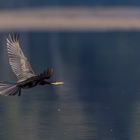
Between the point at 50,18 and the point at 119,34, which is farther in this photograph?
the point at 50,18

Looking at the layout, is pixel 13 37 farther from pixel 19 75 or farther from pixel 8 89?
pixel 8 89

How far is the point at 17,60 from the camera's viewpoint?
1008 cm

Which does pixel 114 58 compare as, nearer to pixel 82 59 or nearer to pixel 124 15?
pixel 82 59

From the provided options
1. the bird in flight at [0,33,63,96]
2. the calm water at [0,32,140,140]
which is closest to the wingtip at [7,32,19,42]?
the bird in flight at [0,33,63,96]

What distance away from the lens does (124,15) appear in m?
34.5

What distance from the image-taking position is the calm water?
12148 mm

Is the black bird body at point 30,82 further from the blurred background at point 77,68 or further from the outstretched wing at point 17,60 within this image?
the blurred background at point 77,68

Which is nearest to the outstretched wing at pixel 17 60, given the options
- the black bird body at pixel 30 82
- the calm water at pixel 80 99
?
the black bird body at pixel 30 82

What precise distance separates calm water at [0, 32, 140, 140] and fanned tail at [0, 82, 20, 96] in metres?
2.01

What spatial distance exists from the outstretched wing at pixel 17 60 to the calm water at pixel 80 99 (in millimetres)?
1533

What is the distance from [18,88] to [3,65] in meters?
12.4

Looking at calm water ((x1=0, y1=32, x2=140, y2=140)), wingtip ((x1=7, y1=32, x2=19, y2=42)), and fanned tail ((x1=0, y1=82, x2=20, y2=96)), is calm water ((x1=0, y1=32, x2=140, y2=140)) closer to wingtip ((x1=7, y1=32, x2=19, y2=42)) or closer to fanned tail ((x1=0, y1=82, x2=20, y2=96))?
wingtip ((x1=7, y1=32, x2=19, y2=42))

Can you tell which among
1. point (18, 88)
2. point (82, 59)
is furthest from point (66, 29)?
point (18, 88)

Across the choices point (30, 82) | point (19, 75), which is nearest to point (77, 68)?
point (19, 75)
